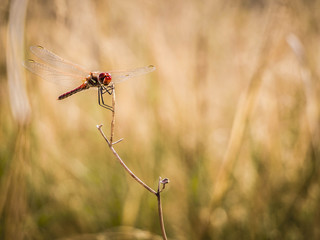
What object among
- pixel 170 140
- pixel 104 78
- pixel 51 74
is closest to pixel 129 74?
pixel 104 78

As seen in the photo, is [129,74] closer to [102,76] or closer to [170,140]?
[102,76]

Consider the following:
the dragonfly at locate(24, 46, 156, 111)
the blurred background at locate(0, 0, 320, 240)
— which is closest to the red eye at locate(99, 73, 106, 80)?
the dragonfly at locate(24, 46, 156, 111)

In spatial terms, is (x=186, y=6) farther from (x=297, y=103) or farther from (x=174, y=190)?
(x=174, y=190)

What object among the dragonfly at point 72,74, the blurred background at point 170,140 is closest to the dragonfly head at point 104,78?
the dragonfly at point 72,74

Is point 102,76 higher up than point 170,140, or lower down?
higher up

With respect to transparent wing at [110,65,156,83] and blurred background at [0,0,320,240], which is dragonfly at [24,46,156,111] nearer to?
transparent wing at [110,65,156,83]

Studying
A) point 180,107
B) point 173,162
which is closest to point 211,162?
point 173,162
